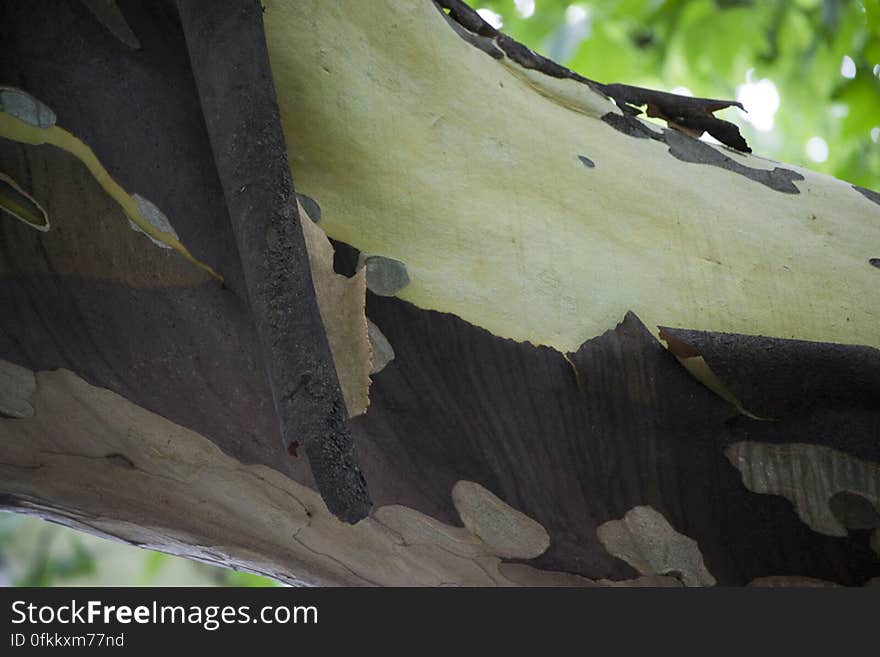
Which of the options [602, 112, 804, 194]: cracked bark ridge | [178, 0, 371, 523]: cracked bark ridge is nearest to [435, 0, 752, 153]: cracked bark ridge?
[602, 112, 804, 194]: cracked bark ridge

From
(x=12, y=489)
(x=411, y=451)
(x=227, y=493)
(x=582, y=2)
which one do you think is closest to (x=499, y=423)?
(x=411, y=451)

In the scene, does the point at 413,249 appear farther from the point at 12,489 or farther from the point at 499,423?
the point at 12,489

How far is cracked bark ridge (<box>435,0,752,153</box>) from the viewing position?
0.53 metres

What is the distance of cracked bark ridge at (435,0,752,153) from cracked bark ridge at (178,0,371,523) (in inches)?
6.2

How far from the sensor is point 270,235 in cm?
38

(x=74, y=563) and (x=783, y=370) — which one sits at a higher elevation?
(x=74, y=563)

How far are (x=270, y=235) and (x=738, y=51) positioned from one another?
1.22 m

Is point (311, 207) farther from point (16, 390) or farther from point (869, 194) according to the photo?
point (869, 194)

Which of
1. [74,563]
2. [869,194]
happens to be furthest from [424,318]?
[74,563]

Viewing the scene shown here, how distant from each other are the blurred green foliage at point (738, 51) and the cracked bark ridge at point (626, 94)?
2.62ft

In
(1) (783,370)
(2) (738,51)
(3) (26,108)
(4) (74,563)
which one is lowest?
(1) (783,370)

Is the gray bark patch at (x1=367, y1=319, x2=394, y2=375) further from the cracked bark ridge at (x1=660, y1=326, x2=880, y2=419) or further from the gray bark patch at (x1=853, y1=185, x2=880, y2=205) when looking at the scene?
the gray bark patch at (x1=853, y1=185, x2=880, y2=205)

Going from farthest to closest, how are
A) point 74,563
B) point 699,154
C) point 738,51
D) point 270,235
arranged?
point 74,563, point 738,51, point 699,154, point 270,235
